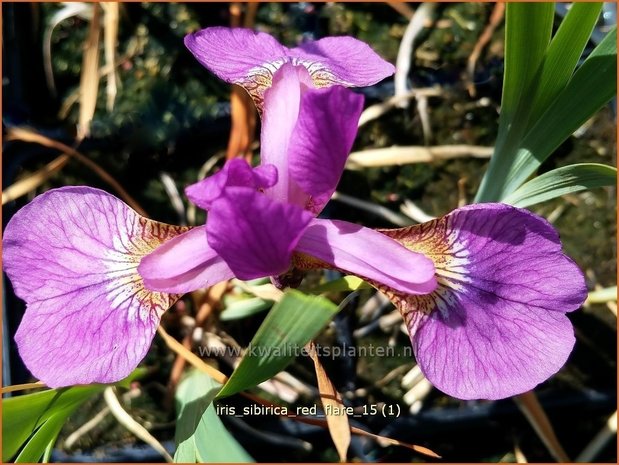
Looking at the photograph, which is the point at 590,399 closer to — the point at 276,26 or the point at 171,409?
the point at 171,409

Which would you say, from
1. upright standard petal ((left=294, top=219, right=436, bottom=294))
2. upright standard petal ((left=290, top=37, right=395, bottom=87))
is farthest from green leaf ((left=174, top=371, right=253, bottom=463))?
upright standard petal ((left=290, top=37, right=395, bottom=87))

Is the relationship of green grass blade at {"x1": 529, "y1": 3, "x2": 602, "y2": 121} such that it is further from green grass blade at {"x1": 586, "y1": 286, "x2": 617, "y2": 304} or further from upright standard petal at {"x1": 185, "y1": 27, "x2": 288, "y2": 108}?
green grass blade at {"x1": 586, "y1": 286, "x2": 617, "y2": 304}

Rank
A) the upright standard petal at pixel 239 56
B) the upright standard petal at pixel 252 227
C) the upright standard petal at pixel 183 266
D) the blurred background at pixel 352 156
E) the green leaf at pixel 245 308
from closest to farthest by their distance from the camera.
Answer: the upright standard petal at pixel 252 227, the upright standard petal at pixel 183 266, the upright standard petal at pixel 239 56, the green leaf at pixel 245 308, the blurred background at pixel 352 156

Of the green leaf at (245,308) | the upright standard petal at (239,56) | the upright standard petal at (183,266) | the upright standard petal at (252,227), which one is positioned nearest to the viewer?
the upright standard petal at (252,227)

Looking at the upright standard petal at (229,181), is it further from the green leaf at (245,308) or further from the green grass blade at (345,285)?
the green leaf at (245,308)

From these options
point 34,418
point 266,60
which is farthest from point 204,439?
point 266,60

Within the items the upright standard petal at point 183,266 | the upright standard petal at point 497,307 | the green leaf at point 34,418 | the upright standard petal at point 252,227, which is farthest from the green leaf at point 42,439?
the upright standard petal at point 497,307
